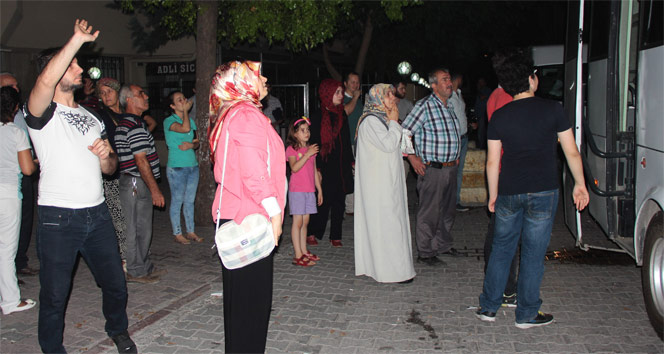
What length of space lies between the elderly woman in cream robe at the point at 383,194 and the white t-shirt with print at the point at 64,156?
2.88m

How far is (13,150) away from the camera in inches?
197

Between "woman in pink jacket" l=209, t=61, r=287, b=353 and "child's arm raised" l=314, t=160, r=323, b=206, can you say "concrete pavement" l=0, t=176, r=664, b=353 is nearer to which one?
"child's arm raised" l=314, t=160, r=323, b=206

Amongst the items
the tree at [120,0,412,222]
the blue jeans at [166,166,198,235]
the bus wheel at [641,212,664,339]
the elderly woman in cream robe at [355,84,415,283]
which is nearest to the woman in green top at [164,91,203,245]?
the blue jeans at [166,166,198,235]

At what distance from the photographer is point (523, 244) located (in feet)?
15.7

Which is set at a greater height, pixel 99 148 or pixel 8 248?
pixel 99 148

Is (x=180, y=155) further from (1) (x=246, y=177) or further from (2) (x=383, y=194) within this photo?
(1) (x=246, y=177)

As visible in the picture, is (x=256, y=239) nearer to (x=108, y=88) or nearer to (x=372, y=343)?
(x=372, y=343)

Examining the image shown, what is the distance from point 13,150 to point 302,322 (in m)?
2.95

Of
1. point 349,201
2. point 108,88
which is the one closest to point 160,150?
point 349,201

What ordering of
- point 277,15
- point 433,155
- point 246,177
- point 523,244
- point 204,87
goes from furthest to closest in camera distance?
point 277,15 → point 204,87 → point 433,155 → point 523,244 → point 246,177

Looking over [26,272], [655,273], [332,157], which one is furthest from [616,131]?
[26,272]

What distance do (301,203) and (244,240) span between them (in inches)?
140

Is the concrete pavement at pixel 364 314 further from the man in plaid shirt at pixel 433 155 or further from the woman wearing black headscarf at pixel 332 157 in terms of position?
the woman wearing black headscarf at pixel 332 157

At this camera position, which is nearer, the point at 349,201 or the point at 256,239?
the point at 256,239
